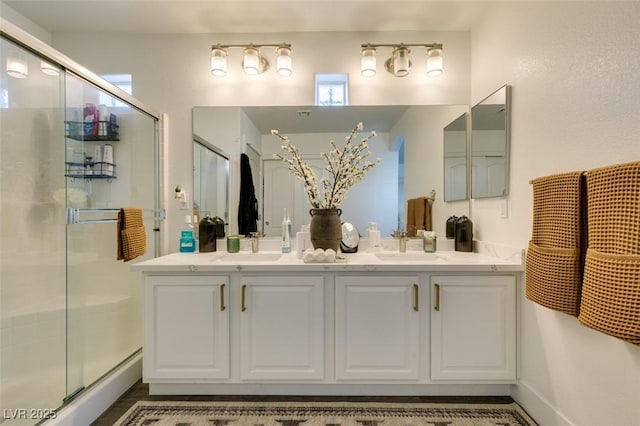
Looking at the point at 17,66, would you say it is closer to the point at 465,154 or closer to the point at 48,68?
the point at 48,68

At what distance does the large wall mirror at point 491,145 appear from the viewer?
5.86 feet

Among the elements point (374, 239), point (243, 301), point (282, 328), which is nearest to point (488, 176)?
point (374, 239)

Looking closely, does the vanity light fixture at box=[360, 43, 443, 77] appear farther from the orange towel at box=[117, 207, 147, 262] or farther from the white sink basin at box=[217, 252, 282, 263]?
the orange towel at box=[117, 207, 147, 262]

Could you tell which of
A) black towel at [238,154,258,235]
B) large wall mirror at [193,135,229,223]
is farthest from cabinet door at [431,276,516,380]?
large wall mirror at [193,135,229,223]

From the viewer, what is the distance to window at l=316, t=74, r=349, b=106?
2229 millimetres

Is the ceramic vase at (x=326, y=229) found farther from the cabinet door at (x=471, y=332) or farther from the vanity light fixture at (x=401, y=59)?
the vanity light fixture at (x=401, y=59)

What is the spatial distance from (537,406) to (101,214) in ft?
8.71

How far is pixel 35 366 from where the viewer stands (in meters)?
1.69

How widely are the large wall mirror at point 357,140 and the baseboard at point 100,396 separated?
107 centimetres

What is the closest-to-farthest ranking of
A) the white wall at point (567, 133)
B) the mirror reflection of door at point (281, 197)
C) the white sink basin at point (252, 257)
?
the white wall at point (567, 133)
the white sink basin at point (252, 257)
the mirror reflection of door at point (281, 197)

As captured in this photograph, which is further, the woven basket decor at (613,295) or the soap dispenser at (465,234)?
the soap dispenser at (465,234)

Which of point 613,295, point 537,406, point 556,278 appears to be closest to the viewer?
point 613,295

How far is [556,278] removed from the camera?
123 centimetres

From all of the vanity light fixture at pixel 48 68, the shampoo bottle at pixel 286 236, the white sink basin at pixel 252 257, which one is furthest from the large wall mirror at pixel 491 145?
the vanity light fixture at pixel 48 68
